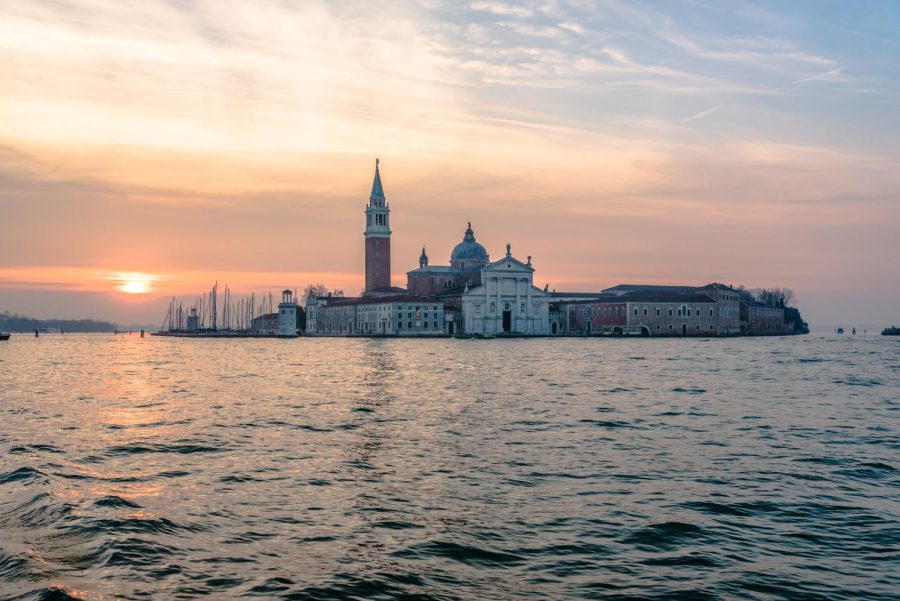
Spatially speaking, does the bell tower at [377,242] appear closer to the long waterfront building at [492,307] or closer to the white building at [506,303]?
the long waterfront building at [492,307]

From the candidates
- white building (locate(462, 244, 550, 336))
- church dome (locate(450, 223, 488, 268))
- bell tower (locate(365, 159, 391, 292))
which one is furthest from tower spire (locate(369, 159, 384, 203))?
white building (locate(462, 244, 550, 336))

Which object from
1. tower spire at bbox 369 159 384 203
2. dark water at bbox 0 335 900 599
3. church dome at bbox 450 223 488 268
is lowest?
dark water at bbox 0 335 900 599

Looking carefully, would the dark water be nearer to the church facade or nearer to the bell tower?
the church facade

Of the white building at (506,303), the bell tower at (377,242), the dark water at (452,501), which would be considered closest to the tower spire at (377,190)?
the bell tower at (377,242)

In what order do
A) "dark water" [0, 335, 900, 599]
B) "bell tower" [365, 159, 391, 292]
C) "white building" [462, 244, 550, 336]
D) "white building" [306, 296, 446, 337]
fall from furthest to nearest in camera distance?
"bell tower" [365, 159, 391, 292] → "white building" [462, 244, 550, 336] → "white building" [306, 296, 446, 337] → "dark water" [0, 335, 900, 599]

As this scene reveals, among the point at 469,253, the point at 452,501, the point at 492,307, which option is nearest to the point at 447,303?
the point at 492,307

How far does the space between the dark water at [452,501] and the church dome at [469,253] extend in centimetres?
11836

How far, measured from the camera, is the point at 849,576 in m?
8.31

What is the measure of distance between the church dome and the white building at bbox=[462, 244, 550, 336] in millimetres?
14788

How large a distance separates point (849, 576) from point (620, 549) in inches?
85.9

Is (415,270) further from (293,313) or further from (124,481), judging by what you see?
(124,481)

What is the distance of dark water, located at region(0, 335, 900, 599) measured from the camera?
8234mm

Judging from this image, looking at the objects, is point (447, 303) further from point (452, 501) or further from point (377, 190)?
point (452, 501)

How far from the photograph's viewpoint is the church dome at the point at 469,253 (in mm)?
142625
